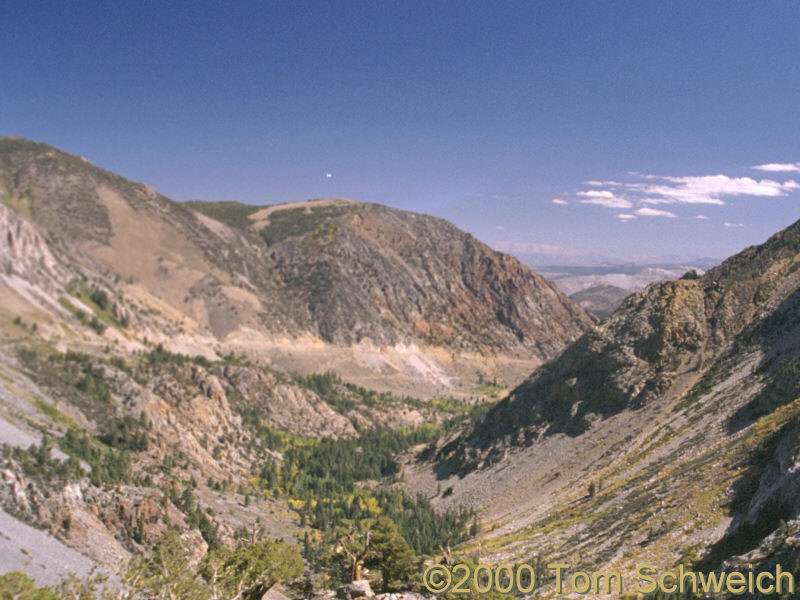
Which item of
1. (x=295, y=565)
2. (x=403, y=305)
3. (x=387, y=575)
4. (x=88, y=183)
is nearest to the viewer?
(x=295, y=565)

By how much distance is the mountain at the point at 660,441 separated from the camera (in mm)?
31359

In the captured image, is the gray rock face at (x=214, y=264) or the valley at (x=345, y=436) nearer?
the valley at (x=345, y=436)

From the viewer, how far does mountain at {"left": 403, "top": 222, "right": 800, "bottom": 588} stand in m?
31.4

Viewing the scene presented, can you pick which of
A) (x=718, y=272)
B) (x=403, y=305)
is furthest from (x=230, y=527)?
(x=403, y=305)

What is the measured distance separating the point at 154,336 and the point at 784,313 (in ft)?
327

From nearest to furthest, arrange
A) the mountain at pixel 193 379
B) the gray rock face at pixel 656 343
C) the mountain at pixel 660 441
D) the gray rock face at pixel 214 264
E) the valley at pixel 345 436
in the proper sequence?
the mountain at pixel 660 441 → the valley at pixel 345 436 → the mountain at pixel 193 379 → the gray rock face at pixel 656 343 → the gray rock face at pixel 214 264

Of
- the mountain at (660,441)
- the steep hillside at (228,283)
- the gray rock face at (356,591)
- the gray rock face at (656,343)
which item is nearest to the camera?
the gray rock face at (356,591)

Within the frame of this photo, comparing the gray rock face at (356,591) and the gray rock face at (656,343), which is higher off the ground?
the gray rock face at (656,343)

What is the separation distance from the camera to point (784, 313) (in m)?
56.0

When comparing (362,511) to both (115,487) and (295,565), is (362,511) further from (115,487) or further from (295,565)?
(295,565)

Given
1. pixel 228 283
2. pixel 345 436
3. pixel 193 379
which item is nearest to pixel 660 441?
pixel 345 436

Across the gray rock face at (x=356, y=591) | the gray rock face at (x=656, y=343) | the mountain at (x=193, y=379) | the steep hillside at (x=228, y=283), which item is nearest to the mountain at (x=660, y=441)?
the gray rock face at (x=656, y=343)

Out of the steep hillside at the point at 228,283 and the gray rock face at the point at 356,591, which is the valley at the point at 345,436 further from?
the gray rock face at the point at 356,591

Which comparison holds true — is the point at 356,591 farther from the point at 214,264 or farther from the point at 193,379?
the point at 214,264
